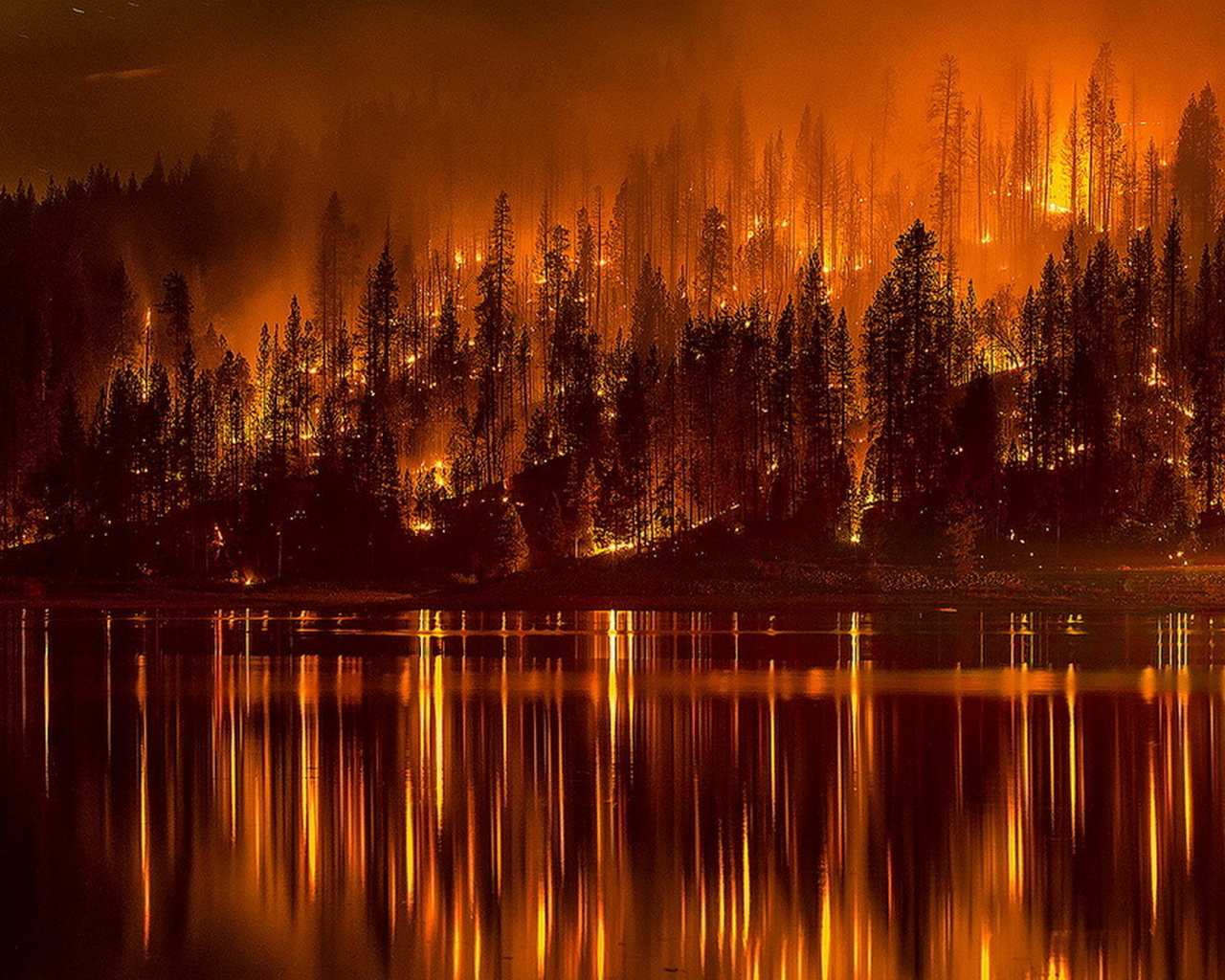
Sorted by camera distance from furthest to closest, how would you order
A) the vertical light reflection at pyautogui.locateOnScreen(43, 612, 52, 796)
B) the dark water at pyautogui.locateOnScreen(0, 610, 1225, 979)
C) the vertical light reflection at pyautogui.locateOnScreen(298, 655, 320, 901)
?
the vertical light reflection at pyautogui.locateOnScreen(43, 612, 52, 796)
the vertical light reflection at pyautogui.locateOnScreen(298, 655, 320, 901)
the dark water at pyautogui.locateOnScreen(0, 610, 1225, 979)

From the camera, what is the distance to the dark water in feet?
51.9

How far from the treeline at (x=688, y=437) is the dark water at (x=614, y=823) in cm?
5769

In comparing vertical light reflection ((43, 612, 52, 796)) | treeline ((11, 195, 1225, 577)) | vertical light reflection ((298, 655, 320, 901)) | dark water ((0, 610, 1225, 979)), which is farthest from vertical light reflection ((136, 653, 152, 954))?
treeline ((11, 195, 1225, 577))

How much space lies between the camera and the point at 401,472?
5251 inches

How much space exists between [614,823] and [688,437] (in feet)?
300

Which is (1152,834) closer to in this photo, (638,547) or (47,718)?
(47,718)

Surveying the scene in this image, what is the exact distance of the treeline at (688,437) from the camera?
331ft

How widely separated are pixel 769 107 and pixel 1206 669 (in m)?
130

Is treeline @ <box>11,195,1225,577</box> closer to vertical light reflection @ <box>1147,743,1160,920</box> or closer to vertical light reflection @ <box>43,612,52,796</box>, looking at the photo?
vertical light reflection @ <box>43,612,52,796</box>

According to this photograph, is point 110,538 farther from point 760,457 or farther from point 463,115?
point 463,115

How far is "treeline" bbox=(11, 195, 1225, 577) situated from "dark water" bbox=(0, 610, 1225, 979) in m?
57.7

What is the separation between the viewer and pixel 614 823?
21844mm

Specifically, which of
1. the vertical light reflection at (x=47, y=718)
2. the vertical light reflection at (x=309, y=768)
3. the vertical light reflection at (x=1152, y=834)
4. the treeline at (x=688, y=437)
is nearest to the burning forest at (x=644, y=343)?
the treeline at (x=688, y=437)

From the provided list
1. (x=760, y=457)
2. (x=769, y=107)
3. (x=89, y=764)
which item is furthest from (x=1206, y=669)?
(x=769, y=107)
